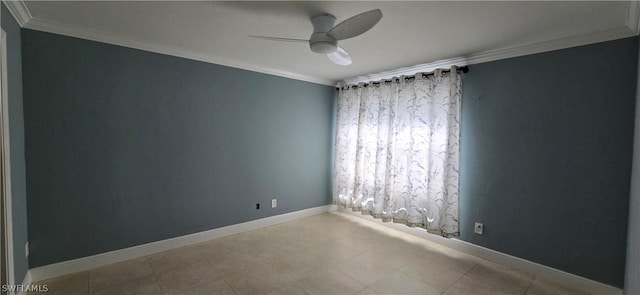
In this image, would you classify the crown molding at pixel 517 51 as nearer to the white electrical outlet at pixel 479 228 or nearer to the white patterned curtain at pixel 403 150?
the white patterned curtain at pixel 403 150

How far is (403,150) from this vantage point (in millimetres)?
3389

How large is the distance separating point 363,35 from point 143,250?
2981 millimetres

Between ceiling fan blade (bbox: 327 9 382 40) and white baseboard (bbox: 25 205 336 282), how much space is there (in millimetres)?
2615

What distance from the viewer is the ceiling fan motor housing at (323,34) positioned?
193 cm

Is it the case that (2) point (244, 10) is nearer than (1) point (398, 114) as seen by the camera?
Yes

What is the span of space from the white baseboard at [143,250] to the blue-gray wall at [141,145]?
6cm

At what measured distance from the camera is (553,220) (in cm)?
242

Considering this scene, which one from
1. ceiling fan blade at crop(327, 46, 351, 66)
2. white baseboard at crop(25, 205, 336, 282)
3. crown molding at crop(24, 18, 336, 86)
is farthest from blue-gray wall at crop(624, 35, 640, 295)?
crown molding at crop(24, 18, 336, 86)

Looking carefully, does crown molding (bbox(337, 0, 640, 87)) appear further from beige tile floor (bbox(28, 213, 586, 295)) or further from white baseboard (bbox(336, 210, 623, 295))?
beige tile floor (bbox(28, 213, 586, 295))

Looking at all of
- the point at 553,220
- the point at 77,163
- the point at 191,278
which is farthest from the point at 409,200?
the point at 77,163

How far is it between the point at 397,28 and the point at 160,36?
210cm

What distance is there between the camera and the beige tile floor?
7.29 feet

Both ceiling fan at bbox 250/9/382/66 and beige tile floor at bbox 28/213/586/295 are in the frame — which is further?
beige tile floor at bbox 28/213/586/295

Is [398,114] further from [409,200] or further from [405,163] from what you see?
[409,200]
